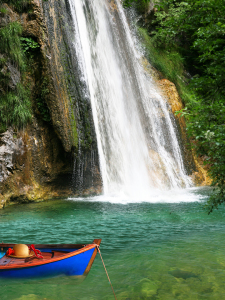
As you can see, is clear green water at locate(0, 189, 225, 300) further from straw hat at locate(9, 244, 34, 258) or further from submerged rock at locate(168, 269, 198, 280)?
straw hat at locate(9, 244, 34, 258)

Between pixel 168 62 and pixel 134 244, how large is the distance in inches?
646

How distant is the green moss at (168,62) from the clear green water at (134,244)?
11.1 metres

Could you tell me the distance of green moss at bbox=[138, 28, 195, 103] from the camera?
60.3ft

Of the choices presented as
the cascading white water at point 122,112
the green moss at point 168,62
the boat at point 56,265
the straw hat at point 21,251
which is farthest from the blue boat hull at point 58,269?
the green moss at point 168,62

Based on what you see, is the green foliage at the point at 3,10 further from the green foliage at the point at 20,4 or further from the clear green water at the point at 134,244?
the clear green water at the point at 134,244

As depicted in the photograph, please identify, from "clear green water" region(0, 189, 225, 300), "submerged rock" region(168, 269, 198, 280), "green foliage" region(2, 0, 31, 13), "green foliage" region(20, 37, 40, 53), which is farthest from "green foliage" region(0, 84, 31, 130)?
"submerged rock" region(168, 269, 198, 280)

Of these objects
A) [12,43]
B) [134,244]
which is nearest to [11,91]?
[12,43]

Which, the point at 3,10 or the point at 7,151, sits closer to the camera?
the point at 7,151

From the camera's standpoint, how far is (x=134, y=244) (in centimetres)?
530

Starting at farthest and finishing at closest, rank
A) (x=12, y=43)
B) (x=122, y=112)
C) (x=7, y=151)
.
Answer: (x=122, y=112)
(x=12, y=43)
(x=7, y=151)

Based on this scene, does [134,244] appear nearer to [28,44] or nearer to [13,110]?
[13,110]

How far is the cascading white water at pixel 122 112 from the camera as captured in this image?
1293cm

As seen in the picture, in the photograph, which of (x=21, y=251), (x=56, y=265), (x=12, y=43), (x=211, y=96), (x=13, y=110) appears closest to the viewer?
(x=211, y=96)

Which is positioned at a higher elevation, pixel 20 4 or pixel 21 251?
pixel 20 4
